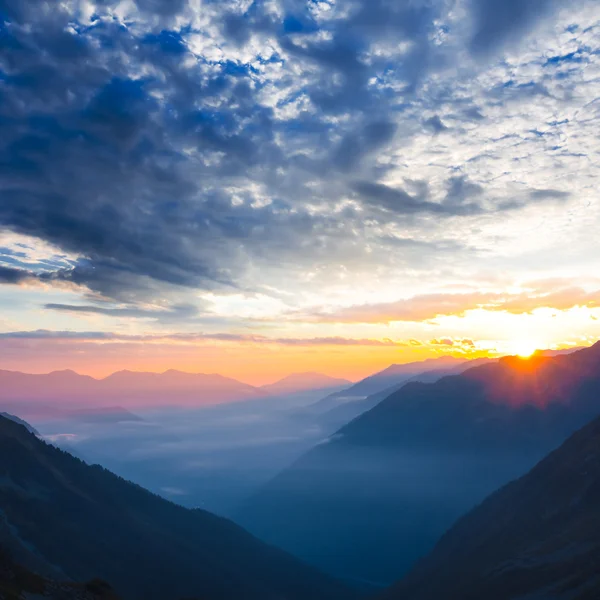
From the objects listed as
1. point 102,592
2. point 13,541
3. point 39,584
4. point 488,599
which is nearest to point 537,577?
point 488,599

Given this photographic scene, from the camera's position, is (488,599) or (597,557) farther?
(488,599)

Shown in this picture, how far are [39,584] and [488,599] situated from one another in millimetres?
158706

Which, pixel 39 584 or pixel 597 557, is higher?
pixel 39 584

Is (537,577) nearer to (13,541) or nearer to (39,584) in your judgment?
(39,584)

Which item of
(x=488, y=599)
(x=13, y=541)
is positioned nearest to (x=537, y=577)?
(x=488, y=599)

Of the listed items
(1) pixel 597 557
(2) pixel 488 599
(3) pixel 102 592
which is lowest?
(2) pixel 488 599

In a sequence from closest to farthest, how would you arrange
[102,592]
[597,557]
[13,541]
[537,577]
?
[102,592] < [597,557] < [537,577] < [13,541]

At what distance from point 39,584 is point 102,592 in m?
17.9

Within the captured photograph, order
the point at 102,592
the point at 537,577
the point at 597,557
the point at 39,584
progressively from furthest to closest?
1. the point at 537,577
2. the point at 597,557
3. the point at 102,592
4. the point at 39,584

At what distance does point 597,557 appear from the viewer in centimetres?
16225

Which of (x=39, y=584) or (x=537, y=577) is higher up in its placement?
(x=39, y=584)

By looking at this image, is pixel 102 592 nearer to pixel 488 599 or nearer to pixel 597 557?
pixel 488 599

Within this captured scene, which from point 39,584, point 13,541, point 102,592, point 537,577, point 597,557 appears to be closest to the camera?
point 39,584

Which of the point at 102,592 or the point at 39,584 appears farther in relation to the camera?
the point at 102,592
